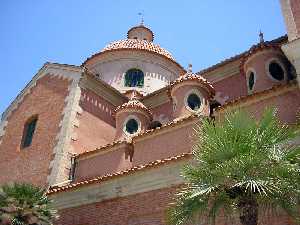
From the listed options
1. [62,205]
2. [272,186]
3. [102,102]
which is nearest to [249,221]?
[272,186]

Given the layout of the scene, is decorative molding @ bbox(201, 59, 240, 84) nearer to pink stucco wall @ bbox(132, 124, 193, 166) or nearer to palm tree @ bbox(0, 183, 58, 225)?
pink stucco wall @ bbox(132, 124, 193, 166)

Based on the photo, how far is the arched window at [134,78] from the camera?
23969 mm

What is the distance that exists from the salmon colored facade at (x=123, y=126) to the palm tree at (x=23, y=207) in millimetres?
1768

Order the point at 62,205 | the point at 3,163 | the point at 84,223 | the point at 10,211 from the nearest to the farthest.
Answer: the point at 10,211, the point at 84,223, the point at 62,205, the point at 3,163

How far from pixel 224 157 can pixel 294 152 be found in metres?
1.27

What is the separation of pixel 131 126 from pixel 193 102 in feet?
9.17

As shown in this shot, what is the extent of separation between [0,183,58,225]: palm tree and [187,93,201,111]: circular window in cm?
667

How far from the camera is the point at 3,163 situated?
18125 millimetres

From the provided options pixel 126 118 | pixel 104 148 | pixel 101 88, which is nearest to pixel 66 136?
pixel 104 148

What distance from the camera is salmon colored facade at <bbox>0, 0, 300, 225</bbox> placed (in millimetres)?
11633

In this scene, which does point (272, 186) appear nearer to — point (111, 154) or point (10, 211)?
point (10, 211)

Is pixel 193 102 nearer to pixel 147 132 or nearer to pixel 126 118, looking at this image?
pixel 147 132

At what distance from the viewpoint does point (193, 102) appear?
51.4 ft

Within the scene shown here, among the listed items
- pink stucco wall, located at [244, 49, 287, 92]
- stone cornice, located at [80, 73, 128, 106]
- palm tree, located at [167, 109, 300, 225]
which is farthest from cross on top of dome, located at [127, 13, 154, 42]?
palm tree, located at [167, 109, 300, 225]
